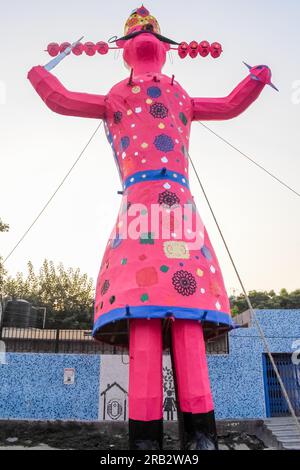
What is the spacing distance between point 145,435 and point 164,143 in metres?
2.61

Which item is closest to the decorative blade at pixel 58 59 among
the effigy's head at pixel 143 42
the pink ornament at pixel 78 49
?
the pink ornament at pixel 78 49

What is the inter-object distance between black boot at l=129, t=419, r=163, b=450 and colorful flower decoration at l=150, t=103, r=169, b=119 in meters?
2.85

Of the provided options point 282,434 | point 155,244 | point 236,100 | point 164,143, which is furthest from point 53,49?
point 282,434

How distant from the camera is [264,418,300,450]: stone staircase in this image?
23.8 ft

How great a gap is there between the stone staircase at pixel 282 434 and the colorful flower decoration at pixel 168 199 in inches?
212

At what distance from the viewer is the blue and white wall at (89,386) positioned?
27.3 ft

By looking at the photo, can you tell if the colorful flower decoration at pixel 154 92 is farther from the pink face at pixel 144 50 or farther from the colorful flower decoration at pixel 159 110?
the pink face at pixel 144 50

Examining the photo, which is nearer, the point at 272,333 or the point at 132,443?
the point at 132,443

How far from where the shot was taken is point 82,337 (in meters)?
12.0

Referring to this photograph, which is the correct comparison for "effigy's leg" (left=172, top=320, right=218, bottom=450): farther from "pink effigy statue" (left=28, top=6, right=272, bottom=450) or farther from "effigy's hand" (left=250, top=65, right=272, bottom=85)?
"effigy's hand" (left=250, top=65, right=272, bottom=85)
